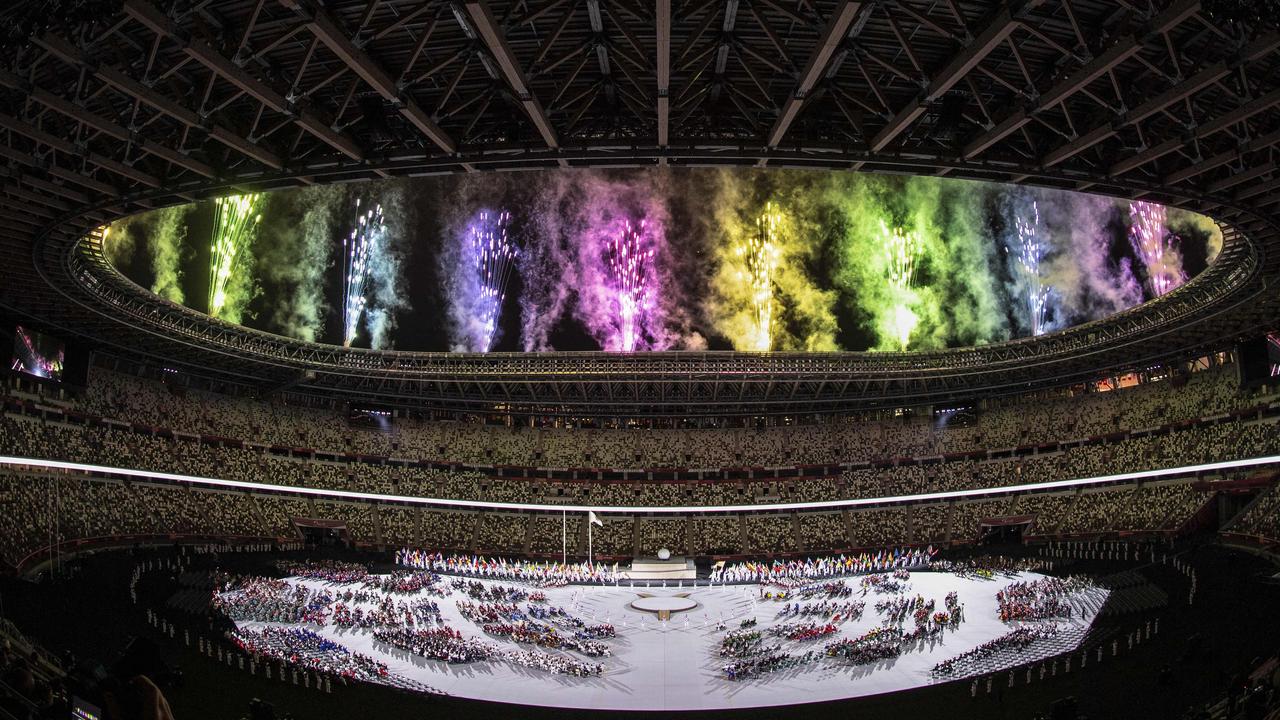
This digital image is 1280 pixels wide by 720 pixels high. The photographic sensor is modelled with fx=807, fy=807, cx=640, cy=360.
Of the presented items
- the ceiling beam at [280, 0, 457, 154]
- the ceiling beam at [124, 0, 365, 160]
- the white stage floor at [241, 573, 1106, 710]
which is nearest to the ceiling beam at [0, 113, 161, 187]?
the ceiling beam at [124, 0, 365, 160]

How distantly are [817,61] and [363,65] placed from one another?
7.67 metres

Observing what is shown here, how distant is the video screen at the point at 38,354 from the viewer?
41.0 meters

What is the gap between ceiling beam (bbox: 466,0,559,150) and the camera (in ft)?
38.7

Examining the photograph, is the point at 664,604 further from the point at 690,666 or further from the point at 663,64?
the point at 663,64

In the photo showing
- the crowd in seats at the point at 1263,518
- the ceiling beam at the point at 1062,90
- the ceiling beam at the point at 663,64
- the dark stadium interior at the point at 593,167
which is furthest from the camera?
the crowd in seats at the point at 1263,518

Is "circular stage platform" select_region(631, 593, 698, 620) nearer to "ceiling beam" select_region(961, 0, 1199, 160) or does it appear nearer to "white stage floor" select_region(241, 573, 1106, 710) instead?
"white stage floor" select_region(241, 573, 1106, 710)

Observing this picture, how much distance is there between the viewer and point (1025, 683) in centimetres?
2394

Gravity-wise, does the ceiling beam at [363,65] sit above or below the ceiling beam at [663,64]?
above

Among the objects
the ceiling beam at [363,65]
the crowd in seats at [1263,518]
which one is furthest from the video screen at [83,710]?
the crowd in seats at [1263,518]

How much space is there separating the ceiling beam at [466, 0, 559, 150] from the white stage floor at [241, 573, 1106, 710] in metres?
17.4

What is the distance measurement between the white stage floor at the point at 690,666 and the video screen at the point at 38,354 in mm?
20700

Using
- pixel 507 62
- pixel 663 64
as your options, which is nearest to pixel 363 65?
pixel 507 62

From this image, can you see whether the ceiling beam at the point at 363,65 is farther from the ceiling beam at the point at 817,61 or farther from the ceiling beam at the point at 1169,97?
the ceiling beam at the point at 1169,97

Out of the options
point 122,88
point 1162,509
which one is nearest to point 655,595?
point 1162,509
